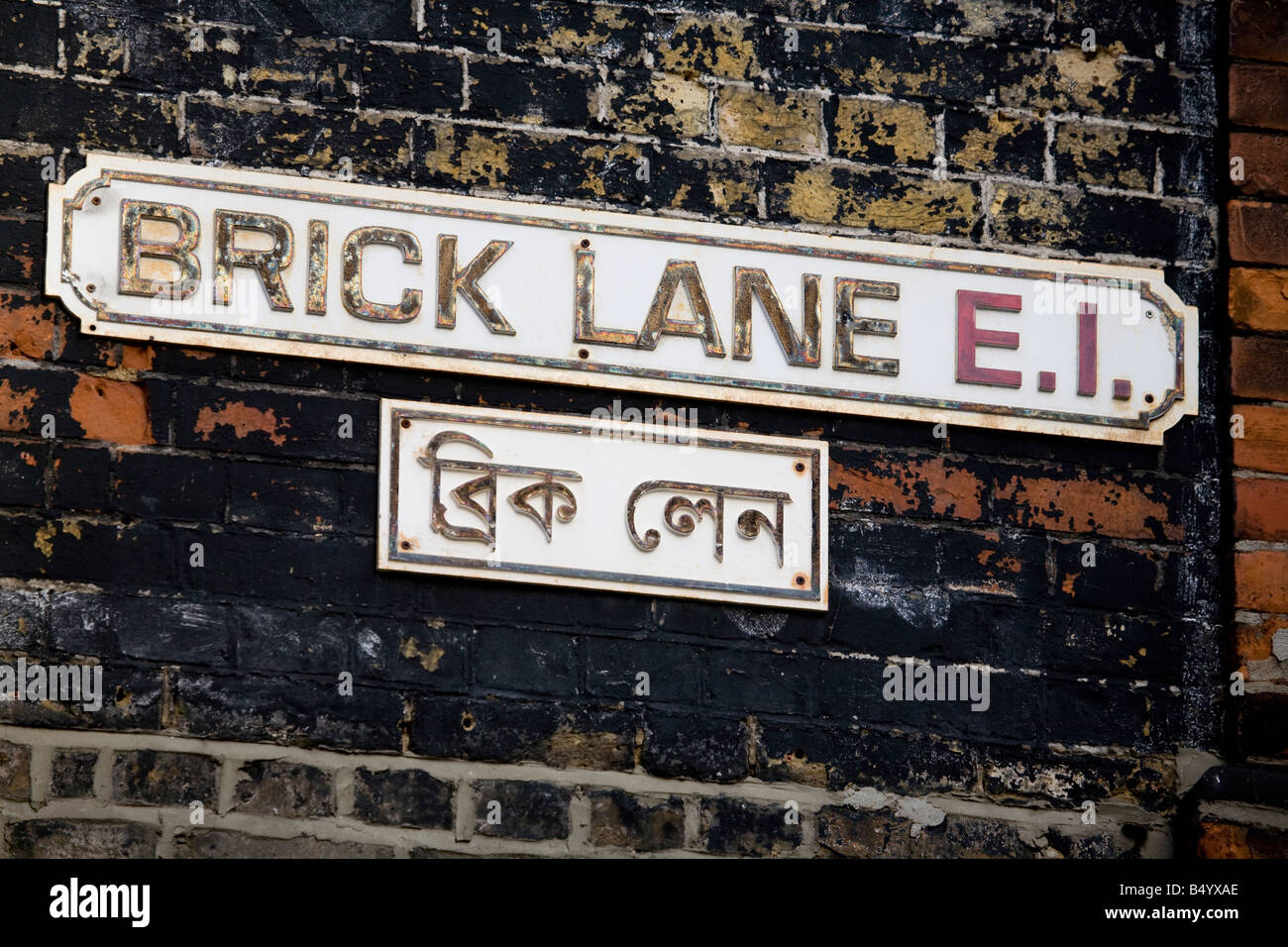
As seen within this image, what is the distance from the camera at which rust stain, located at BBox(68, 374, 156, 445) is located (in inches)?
138

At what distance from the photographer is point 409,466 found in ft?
11.7

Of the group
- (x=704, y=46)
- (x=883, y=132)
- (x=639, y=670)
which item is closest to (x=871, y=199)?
(x=883, y=132)

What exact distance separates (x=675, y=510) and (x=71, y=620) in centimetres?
103

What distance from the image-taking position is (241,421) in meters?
3.54

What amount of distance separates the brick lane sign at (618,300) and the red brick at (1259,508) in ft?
0.57

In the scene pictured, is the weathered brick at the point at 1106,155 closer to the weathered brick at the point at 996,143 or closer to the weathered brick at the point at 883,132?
the weathered brick at the point at 996,143

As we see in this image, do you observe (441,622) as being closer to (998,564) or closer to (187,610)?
(187,610)

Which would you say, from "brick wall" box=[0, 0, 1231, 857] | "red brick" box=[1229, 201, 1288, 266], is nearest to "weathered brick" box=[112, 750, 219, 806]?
"brick wall" box=[0, 0, 1231, 857]

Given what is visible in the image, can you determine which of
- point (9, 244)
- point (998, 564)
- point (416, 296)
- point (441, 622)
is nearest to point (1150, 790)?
point (998, 564)

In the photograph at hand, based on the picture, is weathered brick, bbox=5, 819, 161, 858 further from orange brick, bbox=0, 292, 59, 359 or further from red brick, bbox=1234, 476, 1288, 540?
red brick, bbox=1234, 476, 1288, 540

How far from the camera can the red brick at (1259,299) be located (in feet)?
12.8

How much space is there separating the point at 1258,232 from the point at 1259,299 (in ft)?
0.44

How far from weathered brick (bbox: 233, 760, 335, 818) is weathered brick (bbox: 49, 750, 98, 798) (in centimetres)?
23

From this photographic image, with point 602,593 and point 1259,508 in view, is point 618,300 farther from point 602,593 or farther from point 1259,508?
point 1259,508
